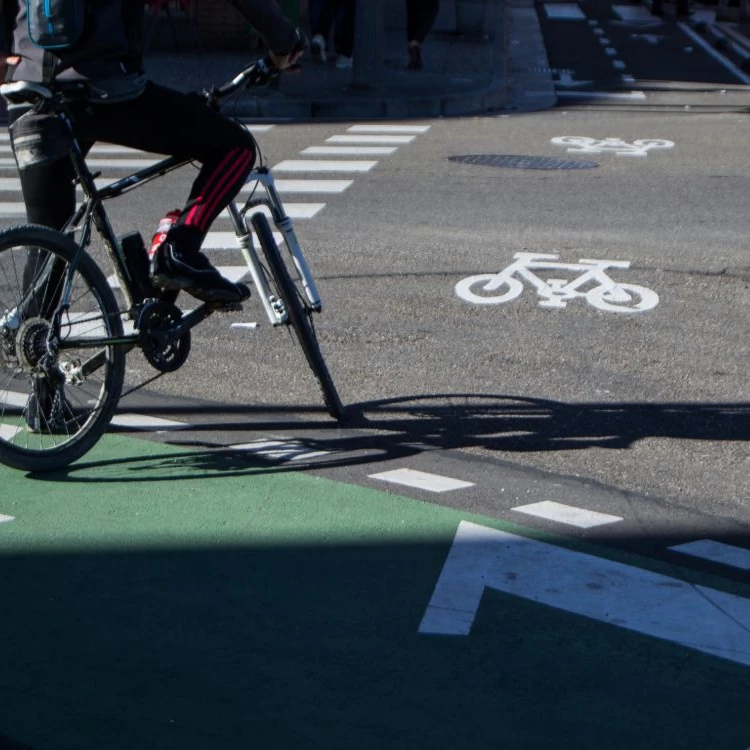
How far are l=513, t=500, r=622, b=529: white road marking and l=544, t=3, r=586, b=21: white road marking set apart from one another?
2903 centimetres

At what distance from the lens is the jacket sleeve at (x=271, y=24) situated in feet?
15.3

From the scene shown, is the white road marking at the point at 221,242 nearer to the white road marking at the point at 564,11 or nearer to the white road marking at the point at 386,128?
the white road marking at the point at 386,128

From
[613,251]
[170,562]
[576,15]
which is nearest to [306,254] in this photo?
[613,251]

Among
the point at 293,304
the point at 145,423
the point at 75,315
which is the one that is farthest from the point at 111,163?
the point at 75,315

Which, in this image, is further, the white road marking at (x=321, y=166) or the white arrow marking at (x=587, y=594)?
the white road marking at (x=321, y=166)

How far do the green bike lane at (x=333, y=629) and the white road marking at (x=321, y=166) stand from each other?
7.27 meters

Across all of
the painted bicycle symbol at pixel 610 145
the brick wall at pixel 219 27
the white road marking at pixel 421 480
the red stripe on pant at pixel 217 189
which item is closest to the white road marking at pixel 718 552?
the white road marking at pixel 421 480

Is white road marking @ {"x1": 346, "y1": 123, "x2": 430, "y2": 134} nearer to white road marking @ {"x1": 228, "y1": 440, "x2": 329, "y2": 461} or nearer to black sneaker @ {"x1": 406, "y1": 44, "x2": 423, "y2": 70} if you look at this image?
black sneaker @ {"x1": 406, "y1": 44, "x2": 423, "y2": 70}

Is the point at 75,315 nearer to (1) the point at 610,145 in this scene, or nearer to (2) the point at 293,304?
(2) the point at 293,304

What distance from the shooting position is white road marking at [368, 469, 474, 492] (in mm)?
4551

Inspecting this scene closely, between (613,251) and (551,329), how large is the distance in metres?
1.80

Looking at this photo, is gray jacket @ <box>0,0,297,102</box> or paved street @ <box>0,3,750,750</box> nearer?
paved street @ <box>0,3,750,750</box>

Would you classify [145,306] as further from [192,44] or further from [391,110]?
[192,44]


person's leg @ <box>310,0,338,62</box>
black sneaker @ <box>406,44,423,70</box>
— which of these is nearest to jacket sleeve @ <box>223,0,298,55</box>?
person's leg @ <box>310,0,338,62</box>
